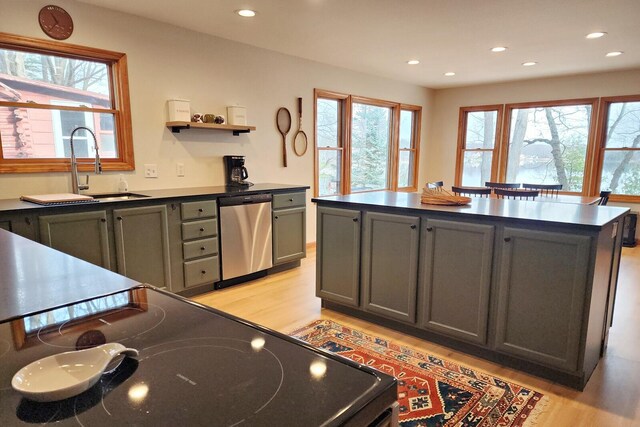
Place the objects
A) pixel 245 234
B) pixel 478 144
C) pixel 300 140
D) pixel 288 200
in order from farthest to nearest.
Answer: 1. pixel 478 144
2. pixel 300 140
3. pixel 288 200
4. pixel 245 234

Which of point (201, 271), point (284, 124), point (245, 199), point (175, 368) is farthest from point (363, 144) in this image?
point (175, 368)

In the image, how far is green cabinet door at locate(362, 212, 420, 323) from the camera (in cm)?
256

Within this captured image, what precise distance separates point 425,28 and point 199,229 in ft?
8.80

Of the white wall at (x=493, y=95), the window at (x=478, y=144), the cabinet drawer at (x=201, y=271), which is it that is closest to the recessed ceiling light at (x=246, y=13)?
the cabinet drawer at (x=201, y=271)

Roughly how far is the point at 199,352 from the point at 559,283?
1.93m

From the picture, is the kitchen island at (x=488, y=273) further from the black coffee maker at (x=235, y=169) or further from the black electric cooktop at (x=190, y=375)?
the black electric cooktop at (x=190, y=375)

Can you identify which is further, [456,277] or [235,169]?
[235,169]

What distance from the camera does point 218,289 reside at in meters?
3.60

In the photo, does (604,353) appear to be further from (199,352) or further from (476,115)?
(476,115)

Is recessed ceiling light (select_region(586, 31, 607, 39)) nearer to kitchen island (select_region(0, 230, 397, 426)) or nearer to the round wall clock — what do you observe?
kitchen island (select_region(0, 230, 397, 426))

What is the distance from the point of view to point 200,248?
11.0 ft

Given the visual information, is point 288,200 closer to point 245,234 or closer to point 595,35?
point 245,234

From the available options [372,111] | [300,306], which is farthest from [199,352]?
[372,111]

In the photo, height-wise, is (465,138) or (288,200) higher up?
(465,138)
